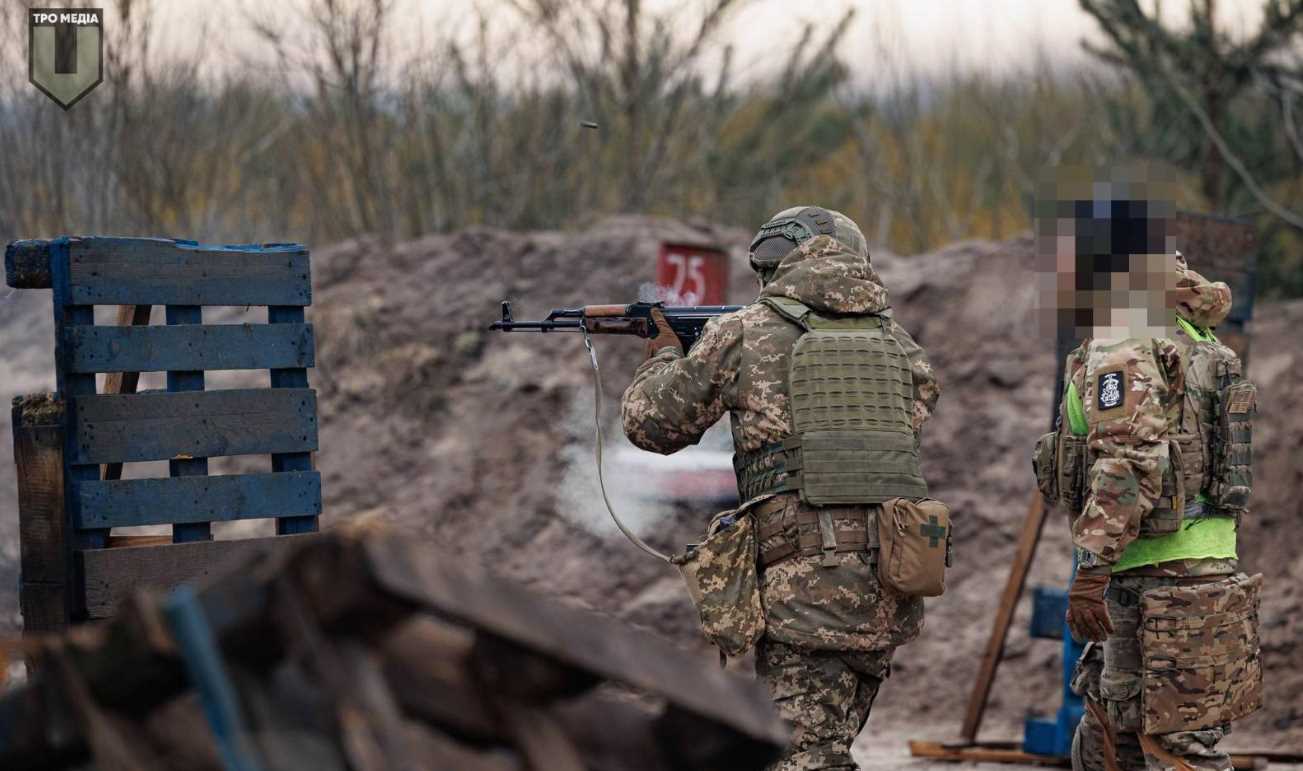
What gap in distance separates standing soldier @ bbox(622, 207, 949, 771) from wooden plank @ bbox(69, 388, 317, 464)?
1.21m

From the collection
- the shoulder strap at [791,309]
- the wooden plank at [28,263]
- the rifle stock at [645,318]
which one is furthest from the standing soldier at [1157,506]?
the wooden plank at [28,263]

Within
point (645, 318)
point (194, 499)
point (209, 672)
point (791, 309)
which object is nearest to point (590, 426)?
point (645, 318)

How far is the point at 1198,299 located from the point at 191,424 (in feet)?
10.8

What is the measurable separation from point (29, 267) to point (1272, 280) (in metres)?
10.5

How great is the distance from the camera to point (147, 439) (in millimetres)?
4715

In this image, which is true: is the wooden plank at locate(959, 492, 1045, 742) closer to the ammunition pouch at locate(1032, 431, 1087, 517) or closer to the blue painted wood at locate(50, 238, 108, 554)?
the ammunition pouch at locate(1032, 431, 1087, 517)

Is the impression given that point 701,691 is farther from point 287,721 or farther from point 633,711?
point 287,721

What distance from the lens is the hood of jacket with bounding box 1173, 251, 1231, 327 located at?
4691mm

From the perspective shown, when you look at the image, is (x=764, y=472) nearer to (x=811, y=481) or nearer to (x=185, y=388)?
(x=811, y=481)

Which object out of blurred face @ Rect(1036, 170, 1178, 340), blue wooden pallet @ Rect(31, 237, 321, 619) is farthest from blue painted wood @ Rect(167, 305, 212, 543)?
blurred face @ Rect(1036, 170, 1178, 340)

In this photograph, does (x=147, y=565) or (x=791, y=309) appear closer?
(x=791, y=309)

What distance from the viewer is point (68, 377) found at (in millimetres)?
A: 4590

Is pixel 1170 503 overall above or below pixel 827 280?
below

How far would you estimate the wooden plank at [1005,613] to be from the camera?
21.5 ft
